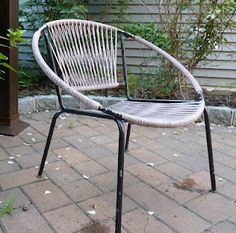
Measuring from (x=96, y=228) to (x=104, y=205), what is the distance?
0.59 feet

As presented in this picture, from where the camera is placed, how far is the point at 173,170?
1943mm

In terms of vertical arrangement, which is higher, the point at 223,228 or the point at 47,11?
the point at 47,11

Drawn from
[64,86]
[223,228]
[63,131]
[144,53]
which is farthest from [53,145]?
[144,53]

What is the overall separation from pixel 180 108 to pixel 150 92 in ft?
5.35

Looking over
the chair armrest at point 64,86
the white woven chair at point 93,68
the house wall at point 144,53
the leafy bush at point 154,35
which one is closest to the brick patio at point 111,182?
the white woven chair at point 93,68

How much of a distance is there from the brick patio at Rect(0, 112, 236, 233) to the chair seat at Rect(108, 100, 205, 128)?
0.41 metres

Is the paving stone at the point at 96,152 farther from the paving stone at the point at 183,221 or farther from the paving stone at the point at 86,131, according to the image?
the paving stone at the point at 183,221

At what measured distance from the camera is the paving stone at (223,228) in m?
1.38

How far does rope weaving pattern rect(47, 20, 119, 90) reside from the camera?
1.72m

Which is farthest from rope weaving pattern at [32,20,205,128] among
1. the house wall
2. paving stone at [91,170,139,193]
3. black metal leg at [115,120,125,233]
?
→ the house wall

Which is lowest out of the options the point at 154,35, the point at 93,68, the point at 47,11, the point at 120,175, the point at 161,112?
the point at 120,175

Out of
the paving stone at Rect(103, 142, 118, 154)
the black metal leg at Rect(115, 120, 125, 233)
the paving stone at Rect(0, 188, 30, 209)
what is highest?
the black metal leg at Rect(115, 120, 125, 233)

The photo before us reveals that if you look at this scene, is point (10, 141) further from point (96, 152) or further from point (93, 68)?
point (93, 68)

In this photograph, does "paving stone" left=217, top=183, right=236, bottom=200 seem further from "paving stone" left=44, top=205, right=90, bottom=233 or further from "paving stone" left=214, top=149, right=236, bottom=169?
"paving stone" left=44, top=205, right=90, bottom=233
